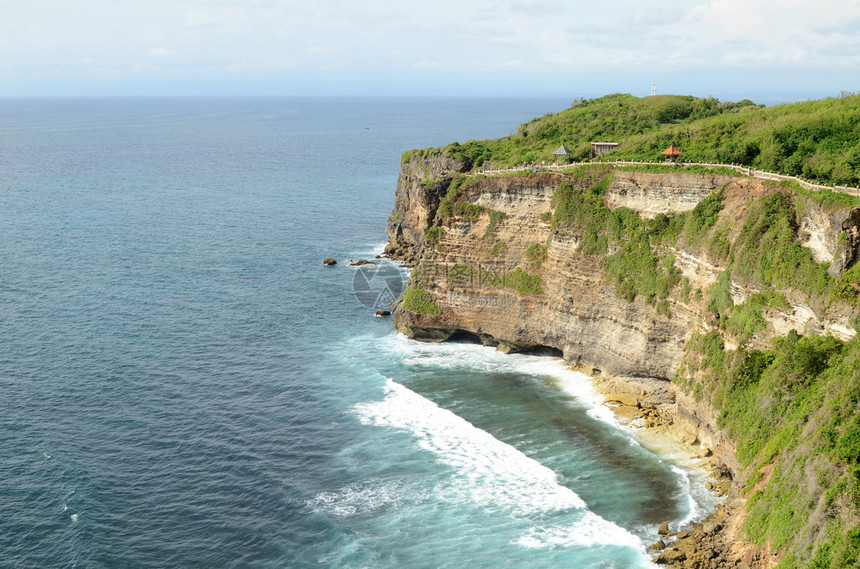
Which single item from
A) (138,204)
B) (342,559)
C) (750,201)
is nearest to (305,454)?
(342,559)

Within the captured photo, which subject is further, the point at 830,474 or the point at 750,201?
the point at 750,201

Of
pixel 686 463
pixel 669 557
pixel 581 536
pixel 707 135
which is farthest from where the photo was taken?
pixel 707 135

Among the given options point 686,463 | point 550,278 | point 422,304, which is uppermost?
point 550,278

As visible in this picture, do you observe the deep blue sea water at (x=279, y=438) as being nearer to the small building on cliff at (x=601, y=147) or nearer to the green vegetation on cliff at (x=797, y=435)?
the green vegetation on cliff at (x=797, y=435)

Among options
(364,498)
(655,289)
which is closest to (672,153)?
(655,289)

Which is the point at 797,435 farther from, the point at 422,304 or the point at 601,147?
the point at 601,147

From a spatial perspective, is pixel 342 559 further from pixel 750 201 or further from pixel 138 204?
pixel 138 204

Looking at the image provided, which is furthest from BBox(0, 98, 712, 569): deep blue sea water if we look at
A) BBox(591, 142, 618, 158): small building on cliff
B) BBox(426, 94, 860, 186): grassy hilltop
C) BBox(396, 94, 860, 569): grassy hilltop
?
BBox(591, 142, 618, 158): small building on cliff
